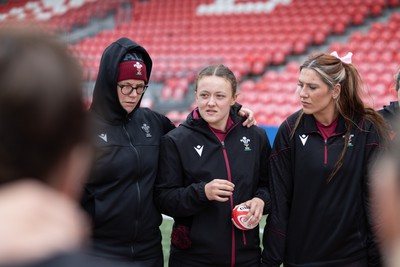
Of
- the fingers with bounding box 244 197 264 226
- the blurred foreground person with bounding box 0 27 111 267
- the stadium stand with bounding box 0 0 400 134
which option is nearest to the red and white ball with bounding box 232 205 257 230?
the fingers with bounding box 244 197 264 226

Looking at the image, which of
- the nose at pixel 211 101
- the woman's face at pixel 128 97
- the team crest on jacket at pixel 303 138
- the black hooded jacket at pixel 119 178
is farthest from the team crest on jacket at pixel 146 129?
the team crest on jacket at pixel 303 138

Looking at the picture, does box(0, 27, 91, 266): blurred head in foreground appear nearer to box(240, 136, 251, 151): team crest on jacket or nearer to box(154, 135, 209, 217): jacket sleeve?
box(154, 135, 209, 217): jacket sleeve

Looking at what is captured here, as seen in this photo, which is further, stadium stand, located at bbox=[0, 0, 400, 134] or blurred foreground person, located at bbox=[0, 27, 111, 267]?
stadium stand, located at bbox=[0, 0, 400, 134]

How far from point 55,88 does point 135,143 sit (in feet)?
6.80

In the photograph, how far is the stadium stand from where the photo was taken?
11.4 m

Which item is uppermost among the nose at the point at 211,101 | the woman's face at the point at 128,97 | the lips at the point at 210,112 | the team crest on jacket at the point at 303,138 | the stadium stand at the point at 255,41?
the stadium stand at the point at 255,41

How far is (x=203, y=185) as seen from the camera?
2.71 metres

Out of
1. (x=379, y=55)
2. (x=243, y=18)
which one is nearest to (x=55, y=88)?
(x=379, y=55)

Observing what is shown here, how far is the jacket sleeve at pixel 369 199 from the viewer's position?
2771mm

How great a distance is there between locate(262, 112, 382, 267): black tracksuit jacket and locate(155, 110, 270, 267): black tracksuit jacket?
0.11 m

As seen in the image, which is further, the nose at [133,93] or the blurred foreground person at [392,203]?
the nose at [133,93]

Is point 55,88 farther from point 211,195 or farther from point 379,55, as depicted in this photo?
point 379,55

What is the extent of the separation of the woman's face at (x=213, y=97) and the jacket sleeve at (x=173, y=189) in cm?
26

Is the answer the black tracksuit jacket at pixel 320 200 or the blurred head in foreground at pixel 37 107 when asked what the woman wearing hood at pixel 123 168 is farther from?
the blurred head in foreground at pixel 37 107
